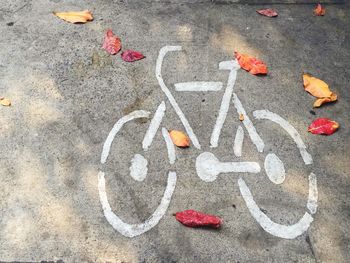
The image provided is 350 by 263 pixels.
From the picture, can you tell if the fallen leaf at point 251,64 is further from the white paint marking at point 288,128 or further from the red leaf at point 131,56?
the red leaf at point 131,56

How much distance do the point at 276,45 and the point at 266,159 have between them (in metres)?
1.28

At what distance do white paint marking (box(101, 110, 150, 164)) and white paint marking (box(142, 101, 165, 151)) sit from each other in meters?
0.07

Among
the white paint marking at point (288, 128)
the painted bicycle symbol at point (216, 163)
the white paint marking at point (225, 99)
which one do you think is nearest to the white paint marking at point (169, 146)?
the painted bicycle symbol at point (216, 163)

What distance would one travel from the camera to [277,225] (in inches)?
124

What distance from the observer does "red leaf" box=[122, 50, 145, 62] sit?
4020mm

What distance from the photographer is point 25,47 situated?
4.04m

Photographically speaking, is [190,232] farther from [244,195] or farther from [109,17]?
[109,17]

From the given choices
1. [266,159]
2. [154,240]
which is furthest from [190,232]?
[266,159]

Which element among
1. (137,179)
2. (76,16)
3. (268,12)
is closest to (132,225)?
(137,179)

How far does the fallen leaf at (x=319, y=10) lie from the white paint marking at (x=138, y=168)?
7.86ft

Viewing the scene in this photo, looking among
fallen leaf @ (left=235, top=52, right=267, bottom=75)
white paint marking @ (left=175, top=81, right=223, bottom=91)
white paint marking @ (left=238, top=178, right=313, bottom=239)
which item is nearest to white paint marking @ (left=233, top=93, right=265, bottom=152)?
white paint marking @ (left=175, top=81, right=223, bottom=91)

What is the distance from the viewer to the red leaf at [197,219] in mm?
3080

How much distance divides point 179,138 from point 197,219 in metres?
0.67

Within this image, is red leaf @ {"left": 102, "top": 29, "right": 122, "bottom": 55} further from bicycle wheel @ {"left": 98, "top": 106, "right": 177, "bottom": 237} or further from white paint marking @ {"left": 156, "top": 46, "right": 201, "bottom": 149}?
bicycle wheel @ {"left": 98, "top": 106, "right": 177, "bottom": 237}
